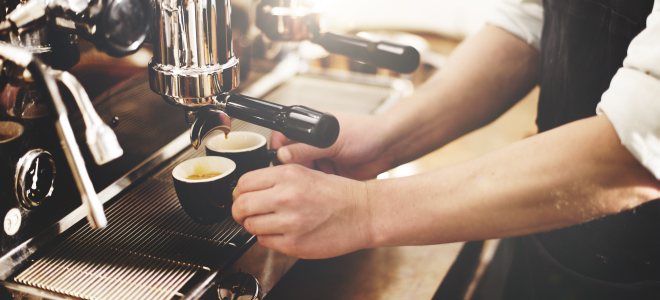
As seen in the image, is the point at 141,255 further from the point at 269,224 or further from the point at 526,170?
the point at 526,170

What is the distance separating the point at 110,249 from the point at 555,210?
48 cm

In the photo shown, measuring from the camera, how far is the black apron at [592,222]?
84 centimetres

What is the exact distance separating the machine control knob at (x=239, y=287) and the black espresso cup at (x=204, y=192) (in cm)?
9

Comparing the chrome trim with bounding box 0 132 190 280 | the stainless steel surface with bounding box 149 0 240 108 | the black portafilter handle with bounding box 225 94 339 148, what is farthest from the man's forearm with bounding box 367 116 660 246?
the chrome trim with bounding box 0 132 190 280

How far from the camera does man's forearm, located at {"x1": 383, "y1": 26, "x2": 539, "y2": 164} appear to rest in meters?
0.98

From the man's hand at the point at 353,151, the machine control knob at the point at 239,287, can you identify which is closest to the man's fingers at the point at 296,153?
the man's hand at the point at 353,151

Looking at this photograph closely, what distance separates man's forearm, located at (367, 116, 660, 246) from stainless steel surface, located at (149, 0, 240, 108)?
21cm

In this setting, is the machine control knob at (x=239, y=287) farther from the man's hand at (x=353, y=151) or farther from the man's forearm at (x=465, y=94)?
the man's forearm at (x=465, y=94)

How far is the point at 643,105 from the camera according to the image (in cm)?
61

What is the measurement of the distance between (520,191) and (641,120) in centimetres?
13

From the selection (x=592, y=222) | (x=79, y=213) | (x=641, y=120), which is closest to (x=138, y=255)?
(x=79, y=213)

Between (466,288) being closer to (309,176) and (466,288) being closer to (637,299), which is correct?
(637,299)

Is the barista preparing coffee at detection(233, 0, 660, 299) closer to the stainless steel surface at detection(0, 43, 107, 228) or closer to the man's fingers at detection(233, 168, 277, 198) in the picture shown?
the man's fingers at detection(233, 168, 277, 198)

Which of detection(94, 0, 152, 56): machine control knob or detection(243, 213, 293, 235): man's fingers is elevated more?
detection(94, 0, 152, 56): machine control knob
